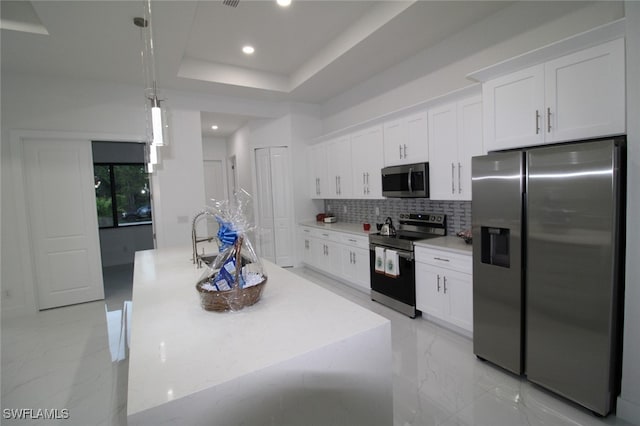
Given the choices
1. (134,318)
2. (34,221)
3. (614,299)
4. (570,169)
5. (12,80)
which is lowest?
(614,299)

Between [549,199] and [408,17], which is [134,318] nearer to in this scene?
[549,199]

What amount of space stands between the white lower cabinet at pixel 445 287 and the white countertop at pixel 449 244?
0.15 ft

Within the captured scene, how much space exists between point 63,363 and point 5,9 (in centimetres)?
328

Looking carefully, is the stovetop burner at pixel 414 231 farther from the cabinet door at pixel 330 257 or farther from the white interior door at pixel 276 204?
the white interior door at pixel 276 204

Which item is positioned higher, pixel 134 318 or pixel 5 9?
pixel 5 9

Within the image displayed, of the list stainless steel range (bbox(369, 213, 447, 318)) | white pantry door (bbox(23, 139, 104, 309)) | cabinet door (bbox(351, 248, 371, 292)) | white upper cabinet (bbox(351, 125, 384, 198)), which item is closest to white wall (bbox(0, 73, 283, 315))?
white pantry door (bbox(23, 139, 104, 309))

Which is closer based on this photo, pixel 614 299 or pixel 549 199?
pixel 614 299

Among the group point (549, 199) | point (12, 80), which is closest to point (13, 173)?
point (12, 80)

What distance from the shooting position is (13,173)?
3.72 m

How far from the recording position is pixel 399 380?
7.57 feet

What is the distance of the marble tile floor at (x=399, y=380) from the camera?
6.35 ft

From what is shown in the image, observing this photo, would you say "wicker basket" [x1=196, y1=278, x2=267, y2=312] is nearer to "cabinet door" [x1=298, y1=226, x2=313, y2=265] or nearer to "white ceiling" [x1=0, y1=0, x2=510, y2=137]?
"white ceiling" [x1=0, y1=0, x2=510, y2=137]

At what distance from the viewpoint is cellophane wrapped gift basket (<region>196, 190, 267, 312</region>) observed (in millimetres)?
1441

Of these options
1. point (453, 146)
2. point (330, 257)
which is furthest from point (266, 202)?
point (453, 146)
